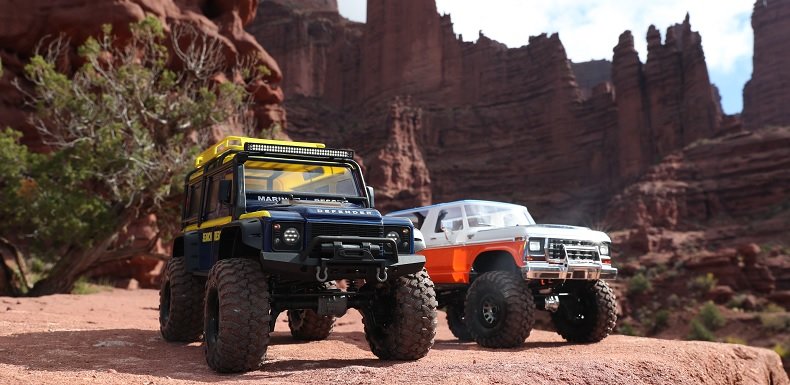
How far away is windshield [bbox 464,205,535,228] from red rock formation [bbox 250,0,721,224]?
189 feet

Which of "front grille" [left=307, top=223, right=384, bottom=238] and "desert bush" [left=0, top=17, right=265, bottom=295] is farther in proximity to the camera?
"desert bush" [left=0, top=17, right=265, bottom=295]

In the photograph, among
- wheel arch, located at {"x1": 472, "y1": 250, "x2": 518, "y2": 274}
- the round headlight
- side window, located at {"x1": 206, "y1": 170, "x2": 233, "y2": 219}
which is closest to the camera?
the round headlight

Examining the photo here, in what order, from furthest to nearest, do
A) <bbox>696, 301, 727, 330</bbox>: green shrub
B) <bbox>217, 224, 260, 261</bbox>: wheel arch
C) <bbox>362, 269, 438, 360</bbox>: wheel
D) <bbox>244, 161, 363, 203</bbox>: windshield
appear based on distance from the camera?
1. <bbox>696, 301, 727, 330</bbox>: green shrub
2. <bbox>244, 161, 363, 203</bbox>: windshield
3. <bbox>217, 224, 260, 261</bbox>: wheel arch
4. <bbox>362, 269, 438, 360</bbox>: wheel

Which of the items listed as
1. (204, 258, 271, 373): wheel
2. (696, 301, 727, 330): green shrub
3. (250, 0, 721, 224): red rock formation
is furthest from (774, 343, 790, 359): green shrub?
(250, 0, 721, 224): red rock formation

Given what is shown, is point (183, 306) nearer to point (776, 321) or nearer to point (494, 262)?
point (494, 262)

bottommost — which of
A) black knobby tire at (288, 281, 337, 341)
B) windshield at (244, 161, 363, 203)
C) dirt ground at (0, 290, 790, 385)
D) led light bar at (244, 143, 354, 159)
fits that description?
dirt ground at (0, 290, 790, 385)

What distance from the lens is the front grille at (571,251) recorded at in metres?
9.83

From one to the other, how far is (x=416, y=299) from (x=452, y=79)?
86950mm

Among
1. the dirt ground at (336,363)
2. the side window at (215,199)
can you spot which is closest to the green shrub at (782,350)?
the dirt ground at (336,363)

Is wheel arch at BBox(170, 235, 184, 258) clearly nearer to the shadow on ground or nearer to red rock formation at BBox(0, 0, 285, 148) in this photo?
the shadow on ground

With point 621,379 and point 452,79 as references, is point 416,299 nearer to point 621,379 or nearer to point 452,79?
point 621,379

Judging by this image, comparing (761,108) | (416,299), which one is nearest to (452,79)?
(761,108)

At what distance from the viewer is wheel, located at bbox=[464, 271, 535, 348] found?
9383 mm

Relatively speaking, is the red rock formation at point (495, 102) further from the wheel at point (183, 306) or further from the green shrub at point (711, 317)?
the wheel at point (183, 306)
